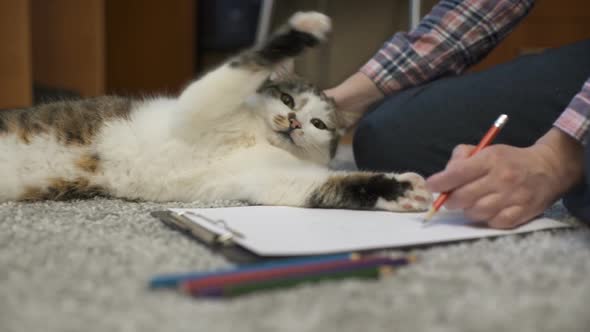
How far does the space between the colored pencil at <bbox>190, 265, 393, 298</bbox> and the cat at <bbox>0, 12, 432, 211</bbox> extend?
0.40 meters

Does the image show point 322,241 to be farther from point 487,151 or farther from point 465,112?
point 465,112

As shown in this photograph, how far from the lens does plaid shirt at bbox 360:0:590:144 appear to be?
52.2 inches

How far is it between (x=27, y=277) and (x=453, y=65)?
3.98 ft

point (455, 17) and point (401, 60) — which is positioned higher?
point (455, 17)

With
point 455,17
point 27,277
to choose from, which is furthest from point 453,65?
point 27,277

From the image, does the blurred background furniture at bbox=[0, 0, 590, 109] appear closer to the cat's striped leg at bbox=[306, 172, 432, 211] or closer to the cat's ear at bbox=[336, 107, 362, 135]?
the cat's ear at bbox=[336, 107, 362, 135]

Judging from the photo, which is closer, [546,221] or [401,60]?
[546,221]

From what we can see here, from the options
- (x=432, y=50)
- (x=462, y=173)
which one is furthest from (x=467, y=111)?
(x=462, y=173)

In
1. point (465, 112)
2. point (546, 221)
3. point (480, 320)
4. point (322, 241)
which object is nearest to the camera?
point (480, 320)

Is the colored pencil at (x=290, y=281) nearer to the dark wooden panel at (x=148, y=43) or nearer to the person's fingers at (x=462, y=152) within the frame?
the person's fingers at (x=462, y=152)

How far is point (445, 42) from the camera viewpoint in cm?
136

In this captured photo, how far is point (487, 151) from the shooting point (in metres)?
0.73

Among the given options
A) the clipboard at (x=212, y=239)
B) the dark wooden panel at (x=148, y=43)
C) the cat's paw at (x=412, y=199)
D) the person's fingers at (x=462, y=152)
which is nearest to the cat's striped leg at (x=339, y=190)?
the cat's paw at (x=412, y=199)

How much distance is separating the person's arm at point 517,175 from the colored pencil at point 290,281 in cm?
22
